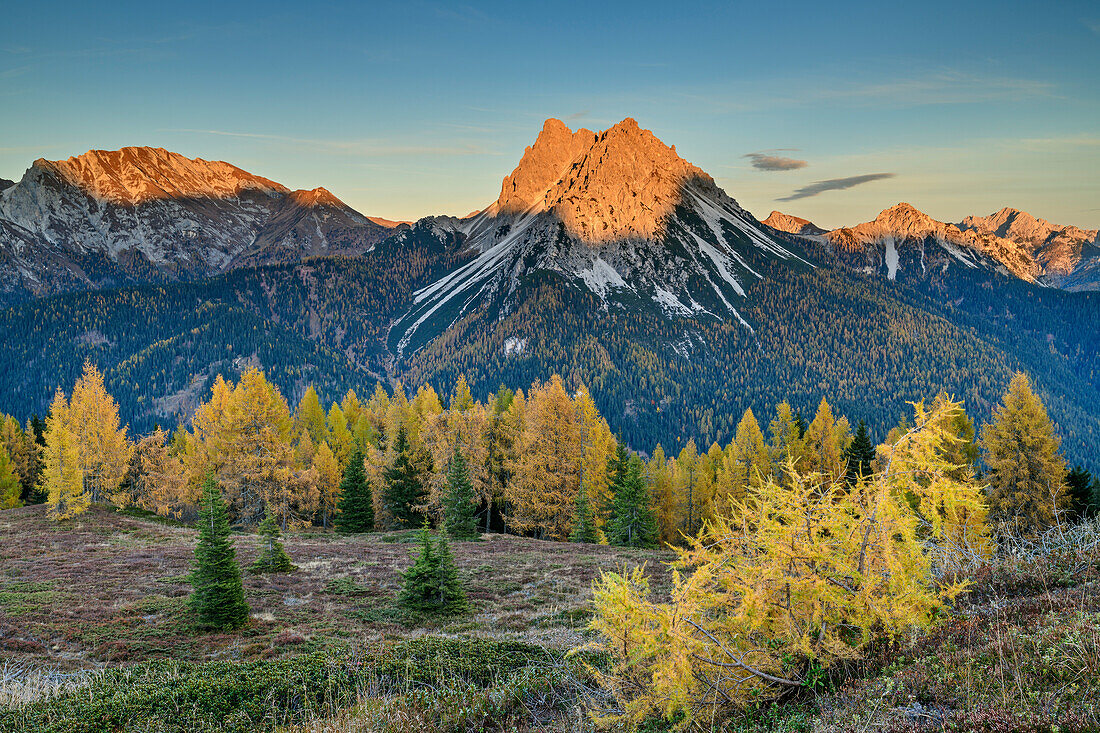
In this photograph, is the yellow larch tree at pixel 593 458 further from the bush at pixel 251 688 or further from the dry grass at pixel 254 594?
Answer: the bush at pixel 251 688

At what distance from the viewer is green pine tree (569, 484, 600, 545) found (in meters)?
37.2

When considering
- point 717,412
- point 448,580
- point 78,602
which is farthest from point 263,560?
point 717,412

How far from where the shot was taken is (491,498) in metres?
43.2

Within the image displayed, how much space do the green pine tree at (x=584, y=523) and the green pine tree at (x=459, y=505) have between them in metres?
6.83

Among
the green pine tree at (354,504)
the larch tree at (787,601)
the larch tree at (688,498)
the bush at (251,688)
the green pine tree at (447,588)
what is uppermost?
the larch tree at (787,601)

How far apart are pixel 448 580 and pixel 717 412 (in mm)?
191356

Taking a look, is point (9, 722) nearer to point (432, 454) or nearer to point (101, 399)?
point (432, 454)

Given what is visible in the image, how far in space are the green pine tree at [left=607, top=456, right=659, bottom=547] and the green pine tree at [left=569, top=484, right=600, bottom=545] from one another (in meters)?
1.20

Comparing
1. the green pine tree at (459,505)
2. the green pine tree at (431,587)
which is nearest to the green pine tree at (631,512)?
the green pine tree at (459,505)

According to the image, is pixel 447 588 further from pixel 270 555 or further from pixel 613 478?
pixel 613 478

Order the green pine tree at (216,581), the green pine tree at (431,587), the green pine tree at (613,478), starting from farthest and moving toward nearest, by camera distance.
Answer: the green pine tree at (613,478) → the green pine tree at (431,587) → the green pine tree at (216,581)

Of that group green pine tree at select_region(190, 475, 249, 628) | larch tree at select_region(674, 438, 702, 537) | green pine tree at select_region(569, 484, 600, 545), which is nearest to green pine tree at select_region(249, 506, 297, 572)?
green pine tree at select_region(190, 475, 249, 628)

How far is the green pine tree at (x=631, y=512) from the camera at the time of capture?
37.2m

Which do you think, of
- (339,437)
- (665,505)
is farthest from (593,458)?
(339,437)
